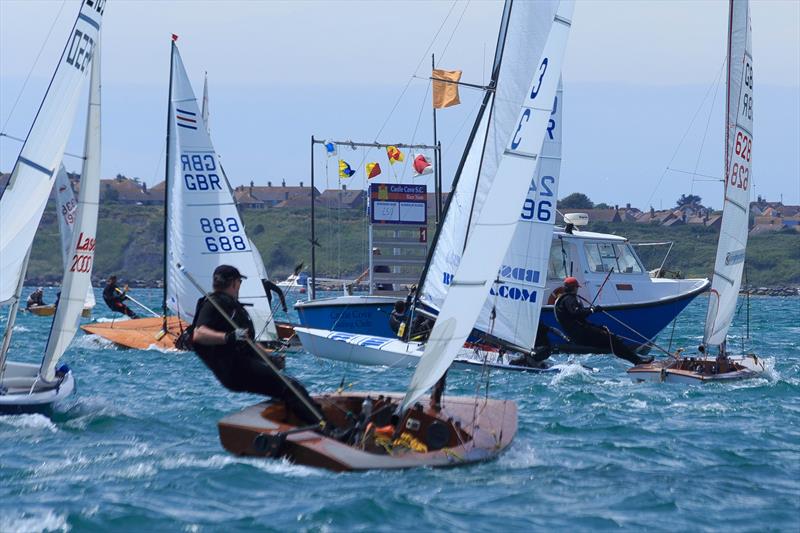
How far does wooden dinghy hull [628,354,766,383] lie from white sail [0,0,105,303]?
7765 mm

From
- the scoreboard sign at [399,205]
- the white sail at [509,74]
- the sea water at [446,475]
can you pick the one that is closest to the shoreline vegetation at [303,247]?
the scoreboard sign at [399,205]

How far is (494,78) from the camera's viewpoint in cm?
1748

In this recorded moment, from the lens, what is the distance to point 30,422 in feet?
40.4

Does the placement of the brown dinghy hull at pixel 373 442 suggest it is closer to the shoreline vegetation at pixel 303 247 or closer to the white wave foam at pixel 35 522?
the white wave foam at pixel 35 522

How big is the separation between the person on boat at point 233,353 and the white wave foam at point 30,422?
249 cm

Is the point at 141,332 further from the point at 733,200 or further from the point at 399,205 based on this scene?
the point at 733,200

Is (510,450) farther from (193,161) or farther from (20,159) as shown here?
(193,161)

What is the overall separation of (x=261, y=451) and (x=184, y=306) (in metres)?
13.7

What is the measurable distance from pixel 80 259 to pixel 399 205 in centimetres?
1402

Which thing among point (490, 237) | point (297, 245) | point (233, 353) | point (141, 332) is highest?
point (490, 237)

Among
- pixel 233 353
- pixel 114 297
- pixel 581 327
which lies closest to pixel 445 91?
pixel 581 327

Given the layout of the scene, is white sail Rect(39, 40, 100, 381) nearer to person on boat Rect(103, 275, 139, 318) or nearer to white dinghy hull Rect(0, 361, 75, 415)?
white dinghy hull Rect(0, 361, 75, 415)

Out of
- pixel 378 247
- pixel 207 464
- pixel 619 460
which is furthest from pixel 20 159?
pixel 378 247

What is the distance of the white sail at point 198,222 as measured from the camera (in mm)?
22375
